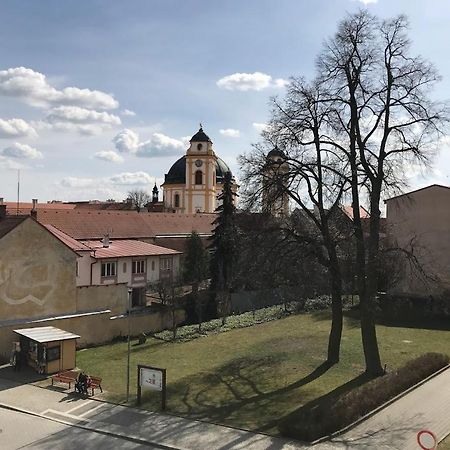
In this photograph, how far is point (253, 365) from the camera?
2298 cm

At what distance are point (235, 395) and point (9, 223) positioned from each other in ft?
49.4

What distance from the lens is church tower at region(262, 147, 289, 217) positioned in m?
20.6

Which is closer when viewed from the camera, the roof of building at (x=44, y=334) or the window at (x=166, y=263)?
the roof of building at (x=44, y=334)

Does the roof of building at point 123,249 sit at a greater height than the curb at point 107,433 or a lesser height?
greater

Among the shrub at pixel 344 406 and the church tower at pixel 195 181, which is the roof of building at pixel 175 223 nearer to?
the church tower at pixel 195 181

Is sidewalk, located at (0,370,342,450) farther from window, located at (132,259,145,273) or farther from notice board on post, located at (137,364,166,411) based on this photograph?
window, located at (132,259,145,273)

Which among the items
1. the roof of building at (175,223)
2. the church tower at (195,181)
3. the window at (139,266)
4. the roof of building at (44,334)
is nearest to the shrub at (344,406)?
the roof of building at (44,334)

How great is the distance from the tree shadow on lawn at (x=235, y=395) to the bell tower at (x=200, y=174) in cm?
6232

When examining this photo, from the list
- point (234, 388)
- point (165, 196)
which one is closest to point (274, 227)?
point (234, 388)

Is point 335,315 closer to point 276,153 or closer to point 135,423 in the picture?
point 276,153

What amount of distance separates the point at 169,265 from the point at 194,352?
68.9 feet

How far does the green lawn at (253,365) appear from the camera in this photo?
17.6 meters

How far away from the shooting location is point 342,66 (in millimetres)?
19703

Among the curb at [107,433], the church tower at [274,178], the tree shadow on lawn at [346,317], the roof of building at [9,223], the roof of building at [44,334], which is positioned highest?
the church tower at [274,178]
